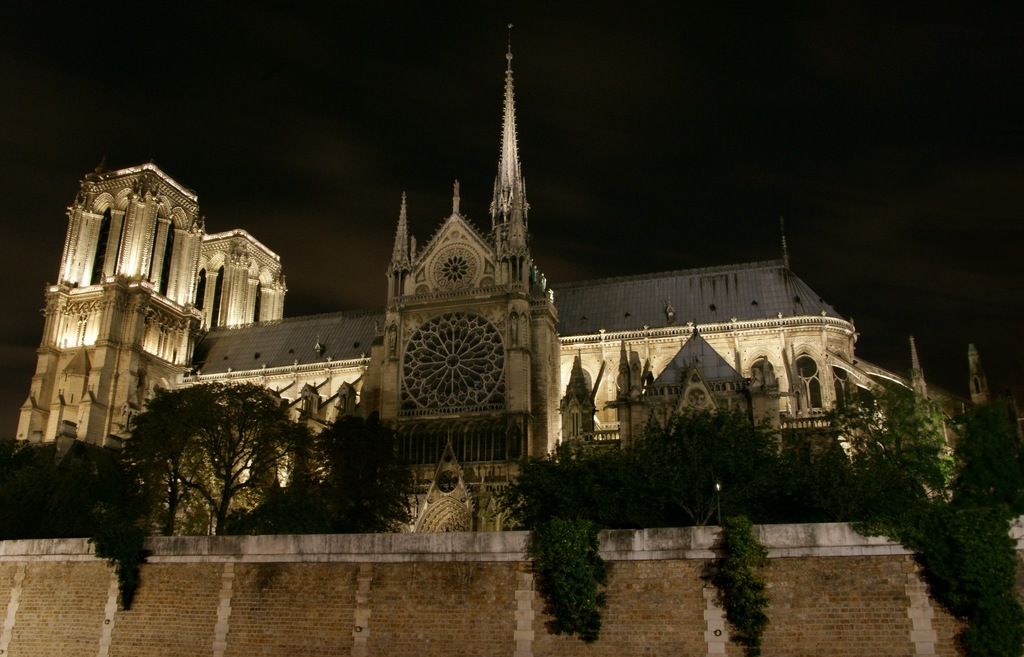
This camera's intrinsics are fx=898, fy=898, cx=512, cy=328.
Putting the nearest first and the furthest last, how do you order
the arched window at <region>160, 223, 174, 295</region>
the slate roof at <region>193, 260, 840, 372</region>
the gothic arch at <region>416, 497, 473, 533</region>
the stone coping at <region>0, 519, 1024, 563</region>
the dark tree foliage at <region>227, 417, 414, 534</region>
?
the stone coping at <region>0, 519, 1024, 563</region> → the dark tree foliage at <region>227, 417, 414, 534</region> → the gothic arch at <region>416, 497, 473, 533</region> → the slate roof at <region>193, 260, 840, 372</region> → the arched window at <region>160, 223, 174, 295</region>

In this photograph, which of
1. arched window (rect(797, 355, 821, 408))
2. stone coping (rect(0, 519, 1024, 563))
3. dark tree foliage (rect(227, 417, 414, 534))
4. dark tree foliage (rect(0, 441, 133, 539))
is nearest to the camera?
stone coping (rect(0, 519, 1024, 563))

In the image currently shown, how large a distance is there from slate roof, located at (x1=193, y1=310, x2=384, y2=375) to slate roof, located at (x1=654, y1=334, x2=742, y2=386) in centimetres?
2244

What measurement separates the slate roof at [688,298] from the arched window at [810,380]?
285 cm

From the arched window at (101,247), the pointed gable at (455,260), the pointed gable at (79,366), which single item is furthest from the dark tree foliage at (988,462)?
the arched window at (101,247)

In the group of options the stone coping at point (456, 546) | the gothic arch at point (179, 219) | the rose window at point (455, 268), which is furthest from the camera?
the gothic arch at point (179, 219)

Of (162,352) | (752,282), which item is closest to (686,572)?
(752,282)

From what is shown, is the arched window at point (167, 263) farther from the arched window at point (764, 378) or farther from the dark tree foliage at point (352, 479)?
the arched window at point (764, 378)

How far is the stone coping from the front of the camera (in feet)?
55.5

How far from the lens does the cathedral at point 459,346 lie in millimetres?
37656

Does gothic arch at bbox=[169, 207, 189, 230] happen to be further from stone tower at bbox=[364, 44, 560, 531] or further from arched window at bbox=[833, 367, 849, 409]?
arched window at bbox=[833, 367, 849, 409]

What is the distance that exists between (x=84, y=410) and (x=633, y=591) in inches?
1710

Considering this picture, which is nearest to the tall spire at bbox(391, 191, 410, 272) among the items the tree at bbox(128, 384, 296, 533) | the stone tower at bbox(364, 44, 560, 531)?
the stone tower at bbox(364, 44, 560, 531)

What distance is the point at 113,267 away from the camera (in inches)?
2277

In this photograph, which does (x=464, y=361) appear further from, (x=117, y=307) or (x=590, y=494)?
(x=117, y=307)
